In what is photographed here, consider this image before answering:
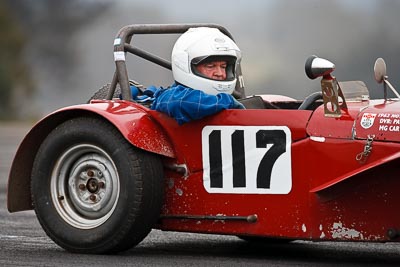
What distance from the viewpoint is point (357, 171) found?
680cm

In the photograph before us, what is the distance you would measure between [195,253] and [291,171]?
99 cm

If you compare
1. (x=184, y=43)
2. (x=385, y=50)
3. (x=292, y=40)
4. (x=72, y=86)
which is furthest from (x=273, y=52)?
(x=184, y=43)

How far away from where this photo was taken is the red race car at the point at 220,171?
22.6ft

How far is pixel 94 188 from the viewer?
7645mm

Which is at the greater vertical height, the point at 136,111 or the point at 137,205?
the point at 136,111

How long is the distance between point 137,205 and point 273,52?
32.5ft

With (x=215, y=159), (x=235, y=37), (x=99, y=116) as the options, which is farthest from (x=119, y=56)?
(x=235, y=37)

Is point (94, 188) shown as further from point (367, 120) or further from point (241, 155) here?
point (367, 120)

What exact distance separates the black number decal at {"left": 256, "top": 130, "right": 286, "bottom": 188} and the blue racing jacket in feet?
1.08

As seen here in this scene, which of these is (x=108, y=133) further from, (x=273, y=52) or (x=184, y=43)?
(x=273, y=52)

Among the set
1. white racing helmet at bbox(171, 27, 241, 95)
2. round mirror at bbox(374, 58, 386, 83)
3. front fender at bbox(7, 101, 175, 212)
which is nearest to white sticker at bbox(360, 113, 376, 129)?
round mirror at bbox(374, 58, 386, 83)

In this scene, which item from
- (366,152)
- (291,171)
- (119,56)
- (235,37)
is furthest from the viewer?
(235,37)

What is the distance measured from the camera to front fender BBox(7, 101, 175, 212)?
7.45 m

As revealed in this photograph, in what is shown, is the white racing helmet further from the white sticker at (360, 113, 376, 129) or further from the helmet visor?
the white sticker at (360, 113, 376, 129)
